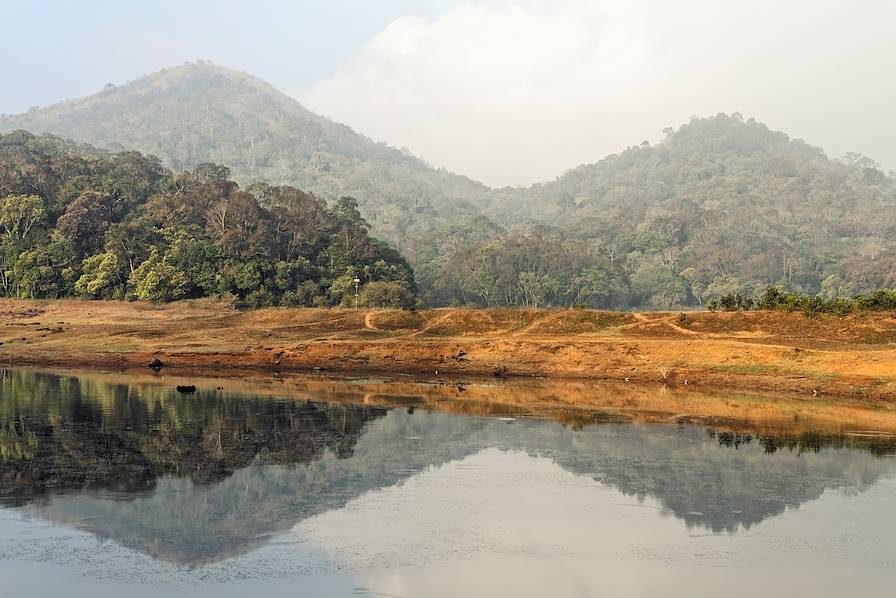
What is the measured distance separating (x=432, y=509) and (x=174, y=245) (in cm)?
8022

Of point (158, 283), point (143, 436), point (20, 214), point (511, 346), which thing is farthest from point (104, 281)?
point (143, 436)

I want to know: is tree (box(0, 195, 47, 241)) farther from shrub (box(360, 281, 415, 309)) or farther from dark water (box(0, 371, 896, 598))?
dark water (box(0, 371, 896, 598))

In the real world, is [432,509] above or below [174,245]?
below

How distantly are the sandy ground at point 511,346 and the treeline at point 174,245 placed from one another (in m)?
14.6

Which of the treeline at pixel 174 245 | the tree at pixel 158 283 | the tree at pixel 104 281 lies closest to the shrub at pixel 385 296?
the treeline at pixel 174 245

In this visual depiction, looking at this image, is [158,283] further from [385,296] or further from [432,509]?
[432,509]

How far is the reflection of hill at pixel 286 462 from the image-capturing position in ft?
71.5

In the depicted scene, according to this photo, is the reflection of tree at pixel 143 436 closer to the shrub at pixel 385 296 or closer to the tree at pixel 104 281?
the tree at pixel 104 281

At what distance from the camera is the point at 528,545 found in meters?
19.8

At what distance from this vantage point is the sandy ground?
53250 mm

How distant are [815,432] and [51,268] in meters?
84.4

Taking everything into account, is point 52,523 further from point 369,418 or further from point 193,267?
point 193,267

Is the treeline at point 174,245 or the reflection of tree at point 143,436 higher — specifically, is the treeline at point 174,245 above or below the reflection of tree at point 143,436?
above

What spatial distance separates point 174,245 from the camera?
316 feet
